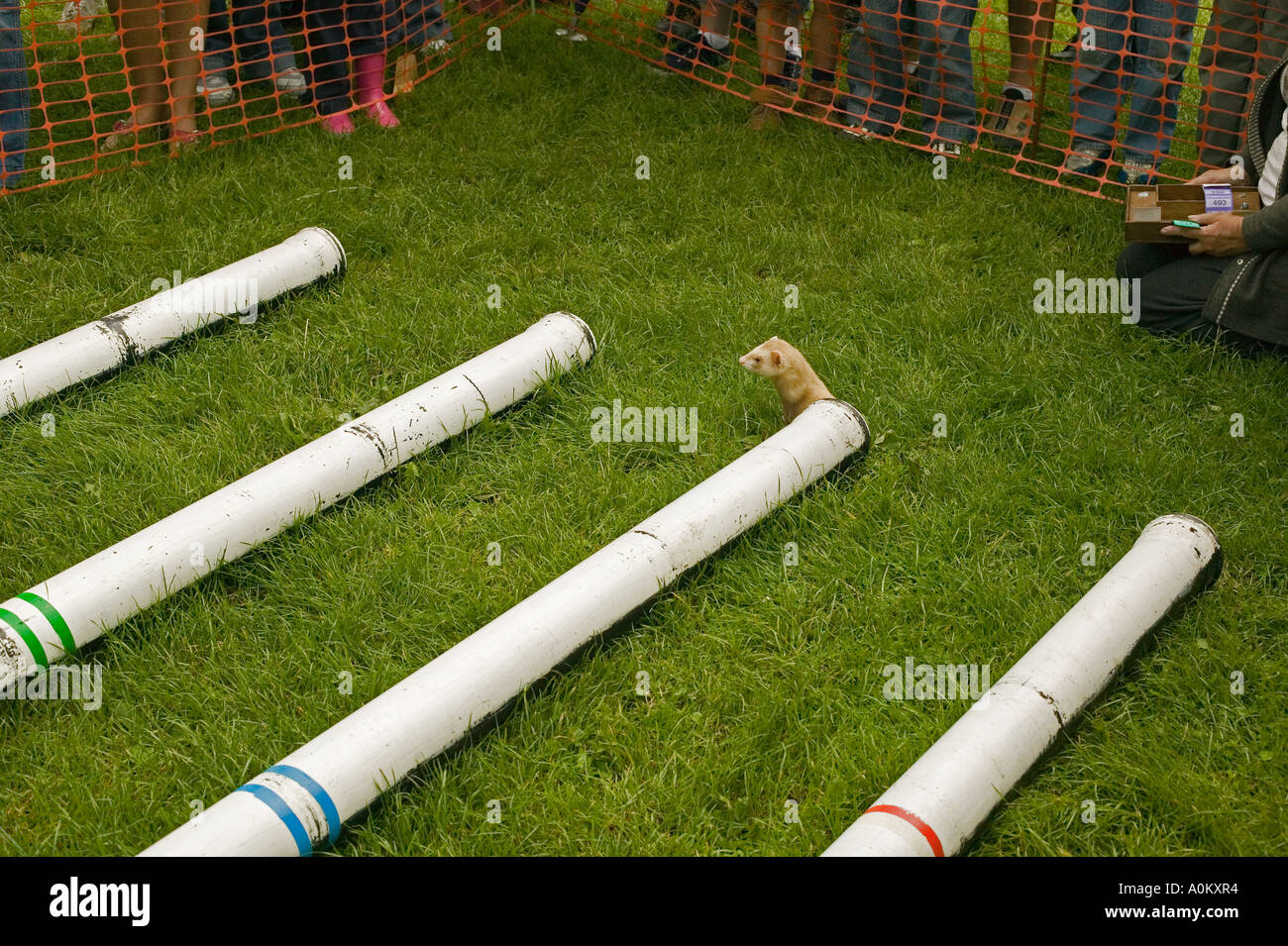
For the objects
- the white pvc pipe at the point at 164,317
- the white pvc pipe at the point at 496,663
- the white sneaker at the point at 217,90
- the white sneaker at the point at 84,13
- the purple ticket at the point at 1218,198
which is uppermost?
the white sneaker at the point at 84,13

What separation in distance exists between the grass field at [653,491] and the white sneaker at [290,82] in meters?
0.54

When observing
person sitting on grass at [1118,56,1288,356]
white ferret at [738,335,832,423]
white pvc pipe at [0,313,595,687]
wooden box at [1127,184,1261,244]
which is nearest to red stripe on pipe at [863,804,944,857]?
white ferret at [738,335,832,423]

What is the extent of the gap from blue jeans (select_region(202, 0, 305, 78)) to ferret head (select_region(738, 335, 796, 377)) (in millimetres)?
4014

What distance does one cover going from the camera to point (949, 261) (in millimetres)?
5469

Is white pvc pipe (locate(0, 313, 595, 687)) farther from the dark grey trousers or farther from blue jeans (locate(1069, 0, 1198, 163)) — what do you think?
blue jeans (locate(1069, 0, 1198, 163))

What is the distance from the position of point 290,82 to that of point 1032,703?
Result: 5.71m

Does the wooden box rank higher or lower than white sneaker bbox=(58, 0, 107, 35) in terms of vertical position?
lower

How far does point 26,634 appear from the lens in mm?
3107

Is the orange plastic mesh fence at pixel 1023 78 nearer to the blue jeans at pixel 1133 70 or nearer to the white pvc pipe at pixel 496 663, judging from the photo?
the blue jeans at pixel 1133 70

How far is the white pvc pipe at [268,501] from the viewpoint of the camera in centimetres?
318

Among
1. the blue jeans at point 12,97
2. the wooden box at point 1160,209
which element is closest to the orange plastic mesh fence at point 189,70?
the blue jeans at point 12,97

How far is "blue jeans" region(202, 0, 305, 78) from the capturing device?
267 inches

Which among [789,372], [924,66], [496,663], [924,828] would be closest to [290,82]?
[924,66]

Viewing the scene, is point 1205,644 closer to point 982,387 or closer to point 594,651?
point 982,387
